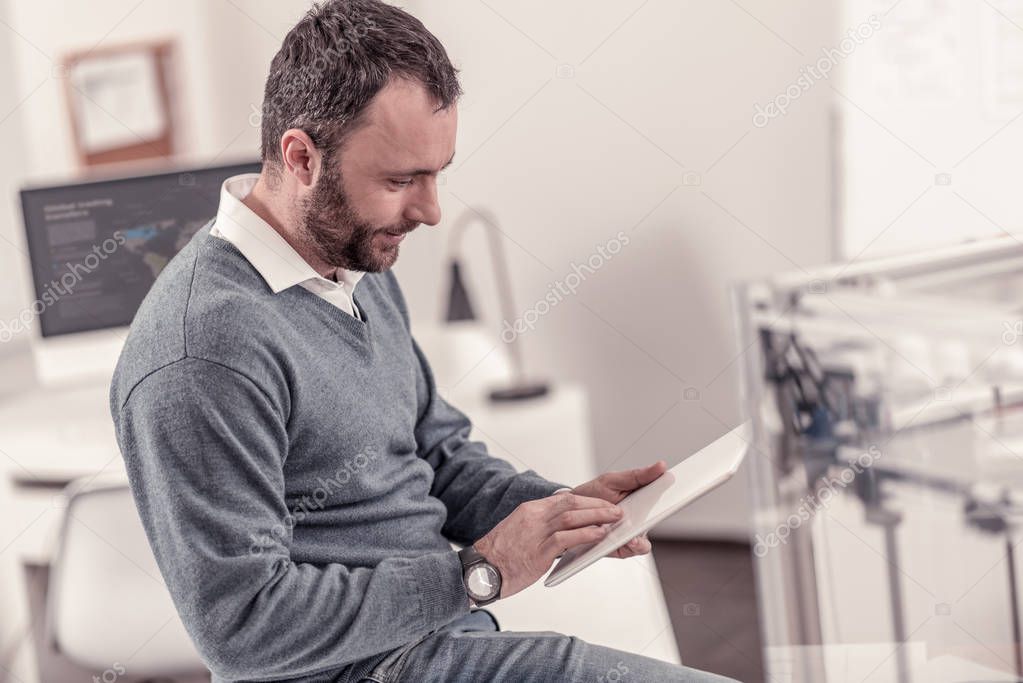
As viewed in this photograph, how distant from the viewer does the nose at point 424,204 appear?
3.89 ft

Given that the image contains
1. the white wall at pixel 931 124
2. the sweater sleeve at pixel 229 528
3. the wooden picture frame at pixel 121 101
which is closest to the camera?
the sweater sleeve at pixel 229 528

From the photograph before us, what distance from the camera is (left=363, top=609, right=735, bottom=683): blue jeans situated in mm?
1179

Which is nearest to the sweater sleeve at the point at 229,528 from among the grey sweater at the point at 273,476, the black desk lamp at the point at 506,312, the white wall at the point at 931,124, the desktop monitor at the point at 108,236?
the grey sweater at the point at 273,476

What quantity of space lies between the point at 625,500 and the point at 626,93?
2128mm

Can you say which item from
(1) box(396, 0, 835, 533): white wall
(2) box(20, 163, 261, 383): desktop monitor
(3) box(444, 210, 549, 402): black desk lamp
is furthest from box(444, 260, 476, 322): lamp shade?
(2) box(20, 163, 261, 383): desktop monitor

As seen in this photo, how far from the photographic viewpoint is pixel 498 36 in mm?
3350

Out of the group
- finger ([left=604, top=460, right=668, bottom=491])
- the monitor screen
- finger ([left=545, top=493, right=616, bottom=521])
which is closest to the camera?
finger ([left=545, top=493, right=616, bottom=521])

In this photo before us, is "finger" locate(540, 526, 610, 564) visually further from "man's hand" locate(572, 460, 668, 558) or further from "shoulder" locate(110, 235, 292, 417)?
"shoulder" locate(110, 235, 292, 417)

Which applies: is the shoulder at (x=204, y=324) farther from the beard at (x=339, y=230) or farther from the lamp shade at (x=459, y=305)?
the lamp shade at (x=459, y=305)

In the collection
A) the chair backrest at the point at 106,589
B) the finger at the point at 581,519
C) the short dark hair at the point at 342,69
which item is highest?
the short dark hair at the point at 342,69

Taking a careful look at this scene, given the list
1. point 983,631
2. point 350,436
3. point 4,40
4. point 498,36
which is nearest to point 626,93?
point 498,36

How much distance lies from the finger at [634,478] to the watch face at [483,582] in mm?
196

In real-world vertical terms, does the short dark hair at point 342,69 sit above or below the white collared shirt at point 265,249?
above

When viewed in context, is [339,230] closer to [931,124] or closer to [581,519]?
[581,519]
